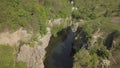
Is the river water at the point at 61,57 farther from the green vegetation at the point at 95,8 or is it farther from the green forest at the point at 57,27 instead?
the green vegetation at the point at 95,8

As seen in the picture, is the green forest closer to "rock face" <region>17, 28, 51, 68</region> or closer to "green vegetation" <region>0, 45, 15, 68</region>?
"green vegetation" <region>0, 45, 15, 68</region>

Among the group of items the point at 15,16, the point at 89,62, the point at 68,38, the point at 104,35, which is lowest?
the point at 68,38

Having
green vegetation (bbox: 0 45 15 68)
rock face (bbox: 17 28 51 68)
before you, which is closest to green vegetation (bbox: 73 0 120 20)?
rock face (bbox: 17 28 51 68)

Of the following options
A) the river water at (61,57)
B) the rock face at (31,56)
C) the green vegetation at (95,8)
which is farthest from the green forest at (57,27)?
the river water at (61,57)

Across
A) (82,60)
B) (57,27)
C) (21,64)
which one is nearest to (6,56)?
Result: (21,64)

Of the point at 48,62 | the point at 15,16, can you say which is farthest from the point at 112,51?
the point at 15,16

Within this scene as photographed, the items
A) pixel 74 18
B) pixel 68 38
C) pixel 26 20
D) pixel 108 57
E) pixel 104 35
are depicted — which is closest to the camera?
pixel 108 57

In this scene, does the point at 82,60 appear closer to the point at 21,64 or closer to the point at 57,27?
the point at 21,64

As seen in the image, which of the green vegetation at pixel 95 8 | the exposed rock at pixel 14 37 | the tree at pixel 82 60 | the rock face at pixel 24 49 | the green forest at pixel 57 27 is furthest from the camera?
the green vegetation at pixel 95 8

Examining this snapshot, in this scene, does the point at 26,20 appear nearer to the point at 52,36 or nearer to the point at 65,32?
the point at 52,36
